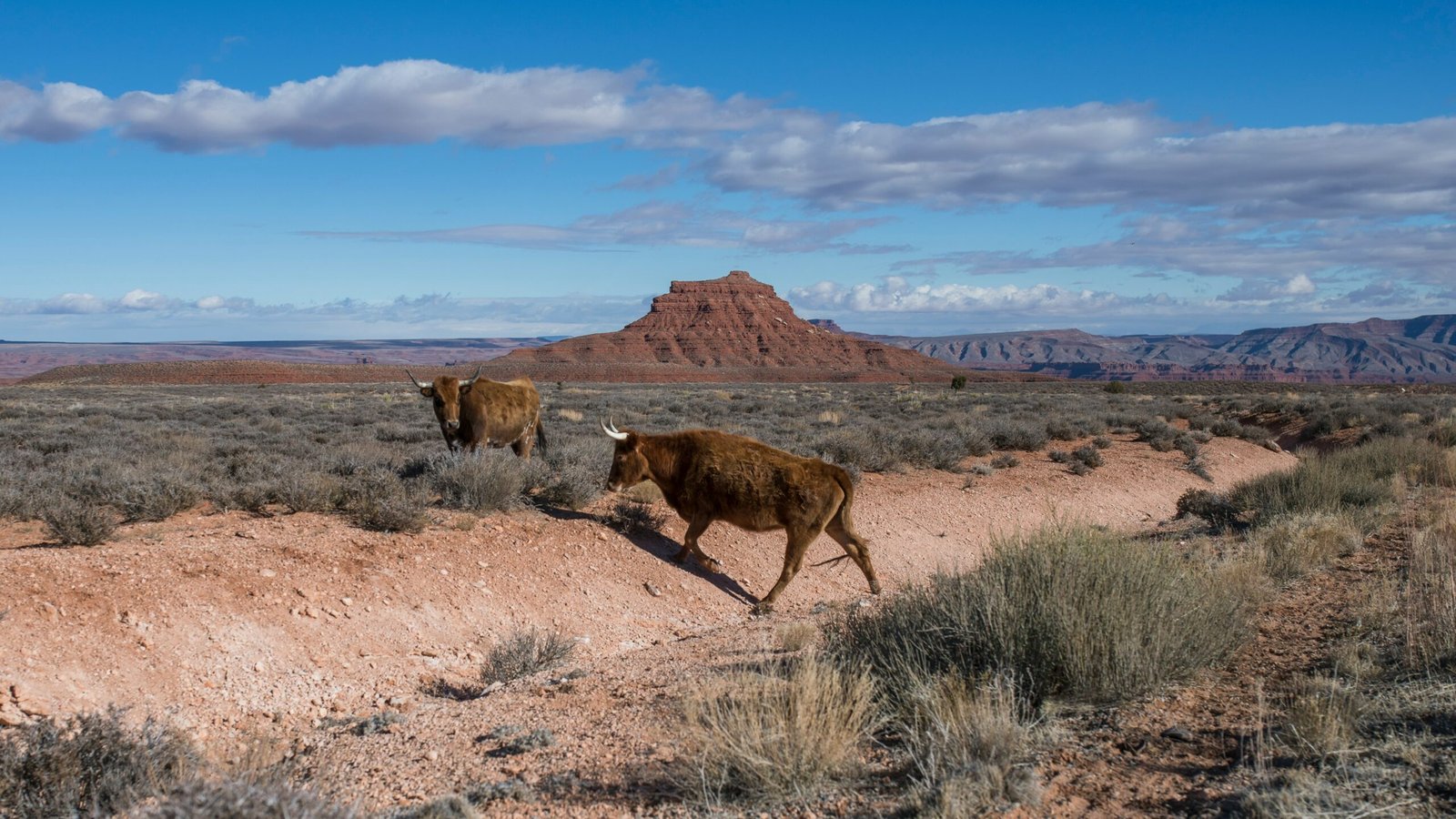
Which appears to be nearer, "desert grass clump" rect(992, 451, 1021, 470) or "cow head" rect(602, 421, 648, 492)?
"cow head" rect(602, 421, 648, 492)

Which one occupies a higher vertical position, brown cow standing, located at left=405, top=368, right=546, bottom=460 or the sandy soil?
brown cow standing, located at left=405, top=368, right=546, bottom=460

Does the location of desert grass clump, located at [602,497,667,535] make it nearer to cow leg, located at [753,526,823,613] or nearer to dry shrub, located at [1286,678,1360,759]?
cow leg, located at [753,526,823,613]

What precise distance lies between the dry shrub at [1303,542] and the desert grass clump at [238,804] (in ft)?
23.4

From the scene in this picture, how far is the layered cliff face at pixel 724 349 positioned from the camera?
112m

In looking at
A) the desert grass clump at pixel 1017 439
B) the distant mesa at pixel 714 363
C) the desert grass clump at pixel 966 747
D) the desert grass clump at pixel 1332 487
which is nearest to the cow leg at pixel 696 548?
the desert grass clump at pixel 966 747

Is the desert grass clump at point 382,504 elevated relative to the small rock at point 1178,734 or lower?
elevated

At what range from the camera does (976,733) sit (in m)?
3.99

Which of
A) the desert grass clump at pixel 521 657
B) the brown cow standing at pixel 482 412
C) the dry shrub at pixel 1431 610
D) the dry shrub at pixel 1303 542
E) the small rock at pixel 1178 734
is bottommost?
the desert grass clump at pixel 521 657

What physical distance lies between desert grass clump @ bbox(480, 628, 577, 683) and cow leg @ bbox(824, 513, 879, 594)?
3097 mm

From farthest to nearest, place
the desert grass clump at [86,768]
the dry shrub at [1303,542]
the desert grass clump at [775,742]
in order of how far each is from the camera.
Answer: the dry shrub at [1303,542]
the desert grass clump at [86,768]
the desert grass clump at [775,742]

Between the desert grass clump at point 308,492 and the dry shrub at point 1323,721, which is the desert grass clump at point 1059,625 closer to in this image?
the dry shrub at point 1323,721

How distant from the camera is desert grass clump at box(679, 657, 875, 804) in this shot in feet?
12.6

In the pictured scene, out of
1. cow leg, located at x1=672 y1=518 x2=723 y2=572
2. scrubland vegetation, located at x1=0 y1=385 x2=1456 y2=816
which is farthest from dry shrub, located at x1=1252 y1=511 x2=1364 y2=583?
cow leg, located at x1=672 y1=518 x2=723 y2=572

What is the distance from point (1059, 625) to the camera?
15.7ft
